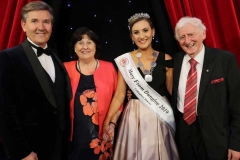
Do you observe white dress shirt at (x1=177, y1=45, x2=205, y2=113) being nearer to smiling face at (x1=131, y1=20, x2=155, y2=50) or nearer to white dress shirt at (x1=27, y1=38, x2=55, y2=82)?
smiling face at (x1=131, y1=20, x2=155, y2=50)

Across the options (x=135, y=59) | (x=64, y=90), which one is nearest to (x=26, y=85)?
(x=64, y=90)

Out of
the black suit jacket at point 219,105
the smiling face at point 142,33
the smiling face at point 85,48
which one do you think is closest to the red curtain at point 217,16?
the smiling face at point 142,33

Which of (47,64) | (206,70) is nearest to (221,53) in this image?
(206,70)

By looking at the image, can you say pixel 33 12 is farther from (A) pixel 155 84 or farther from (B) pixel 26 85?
(A) pixel 155 84

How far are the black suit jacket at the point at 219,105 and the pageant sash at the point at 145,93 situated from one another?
0.22 m

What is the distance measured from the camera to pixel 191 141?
157cm

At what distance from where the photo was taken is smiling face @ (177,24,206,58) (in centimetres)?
158

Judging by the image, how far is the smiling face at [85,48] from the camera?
5.63 feet

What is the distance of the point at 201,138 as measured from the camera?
5.07ft

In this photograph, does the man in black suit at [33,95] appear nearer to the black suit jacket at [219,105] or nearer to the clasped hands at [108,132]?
the clasped hands at [108,132]

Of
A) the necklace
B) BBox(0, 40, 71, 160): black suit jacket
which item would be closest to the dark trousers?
the necklace

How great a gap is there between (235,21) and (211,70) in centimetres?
48

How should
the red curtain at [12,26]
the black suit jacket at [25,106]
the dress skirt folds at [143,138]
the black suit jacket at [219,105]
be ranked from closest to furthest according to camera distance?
1. the black suit jacket at [25,106]
2. the black suit jacket at [219,105]
3. the dress skirt folds at [143,138]
4. the red curtain at [12,26]

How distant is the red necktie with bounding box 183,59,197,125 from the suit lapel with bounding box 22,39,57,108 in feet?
2.28
